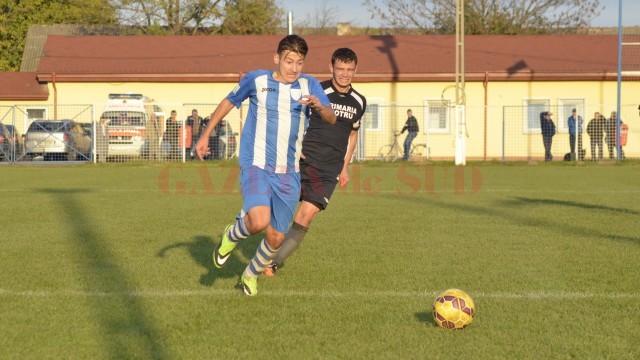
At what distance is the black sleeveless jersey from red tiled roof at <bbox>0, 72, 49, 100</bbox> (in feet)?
100

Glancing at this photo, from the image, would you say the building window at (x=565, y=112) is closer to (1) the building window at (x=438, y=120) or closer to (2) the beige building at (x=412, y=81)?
(2) the beige building at (x=412, y=81)

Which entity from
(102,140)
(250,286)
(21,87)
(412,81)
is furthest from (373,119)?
(250,286)

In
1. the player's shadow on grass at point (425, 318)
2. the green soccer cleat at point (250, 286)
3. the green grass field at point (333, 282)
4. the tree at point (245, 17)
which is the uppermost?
the tree at point (245, 17)

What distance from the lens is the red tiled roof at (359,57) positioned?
118 ft

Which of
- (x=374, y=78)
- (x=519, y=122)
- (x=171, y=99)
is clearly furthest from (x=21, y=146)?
(x=519, y=122)

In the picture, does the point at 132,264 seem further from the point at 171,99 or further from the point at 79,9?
the point at 79,9

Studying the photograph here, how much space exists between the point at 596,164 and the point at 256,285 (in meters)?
A: 24.4

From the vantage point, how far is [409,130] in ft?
103

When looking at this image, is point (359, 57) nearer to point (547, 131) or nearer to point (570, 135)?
point (547, 131)

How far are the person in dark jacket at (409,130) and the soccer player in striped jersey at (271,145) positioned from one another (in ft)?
78.7

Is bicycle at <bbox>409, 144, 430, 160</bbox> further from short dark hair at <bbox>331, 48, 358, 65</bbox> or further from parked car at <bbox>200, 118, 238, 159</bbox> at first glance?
short dark hair at <bbox>331, 48, 358, 65</bbox>

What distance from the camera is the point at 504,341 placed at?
531 centimetres

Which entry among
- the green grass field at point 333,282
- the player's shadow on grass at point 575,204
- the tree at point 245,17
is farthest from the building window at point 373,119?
the tree at point 245,17

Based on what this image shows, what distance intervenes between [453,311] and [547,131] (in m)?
26.7
